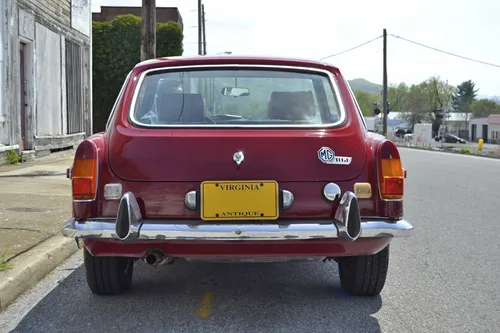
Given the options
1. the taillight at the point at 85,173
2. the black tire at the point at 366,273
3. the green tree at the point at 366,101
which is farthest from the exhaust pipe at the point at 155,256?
the green tree at the point at 366,101

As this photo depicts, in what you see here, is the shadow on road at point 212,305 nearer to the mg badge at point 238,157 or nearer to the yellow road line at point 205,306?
the yellow road line at point 205,306

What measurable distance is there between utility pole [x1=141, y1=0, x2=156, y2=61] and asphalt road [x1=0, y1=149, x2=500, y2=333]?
25.1 feet

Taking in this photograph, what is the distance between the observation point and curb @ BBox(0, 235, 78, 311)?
4.02m

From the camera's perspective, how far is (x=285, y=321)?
11.9 feet

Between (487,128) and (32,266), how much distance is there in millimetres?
92723

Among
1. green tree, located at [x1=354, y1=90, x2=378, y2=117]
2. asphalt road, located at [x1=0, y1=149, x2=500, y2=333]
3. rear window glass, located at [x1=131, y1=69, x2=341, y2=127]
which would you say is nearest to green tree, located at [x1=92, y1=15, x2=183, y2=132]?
asphalt road, located at [x1=0, y1=149, x2=500, y2=333]

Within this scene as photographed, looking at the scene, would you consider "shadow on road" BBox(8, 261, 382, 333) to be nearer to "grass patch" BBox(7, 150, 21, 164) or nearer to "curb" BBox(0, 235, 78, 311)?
"curb" BBox(0, 235, 78, 311)

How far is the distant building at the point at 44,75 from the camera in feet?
40.5

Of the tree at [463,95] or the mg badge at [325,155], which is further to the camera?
the tree at [463,95]

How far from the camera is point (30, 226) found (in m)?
6.05

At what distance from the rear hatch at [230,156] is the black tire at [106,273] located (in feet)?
2.32

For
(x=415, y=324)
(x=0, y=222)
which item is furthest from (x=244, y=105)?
(x=0, y=222)

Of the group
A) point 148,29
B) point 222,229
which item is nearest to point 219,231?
point 222,229

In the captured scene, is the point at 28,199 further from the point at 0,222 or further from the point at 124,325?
the point at 124,325
